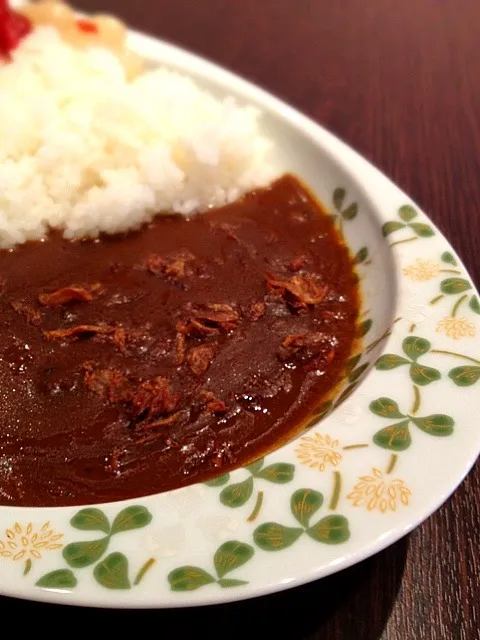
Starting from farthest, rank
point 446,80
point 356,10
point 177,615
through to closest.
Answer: point 356,10 < point 446,80 < point 177,615

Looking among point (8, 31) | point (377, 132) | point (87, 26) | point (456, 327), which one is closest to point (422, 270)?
point (456, 327)

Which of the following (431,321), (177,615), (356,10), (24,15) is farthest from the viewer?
(356,10)

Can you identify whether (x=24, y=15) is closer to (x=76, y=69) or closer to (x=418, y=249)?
(x=76, y=69)

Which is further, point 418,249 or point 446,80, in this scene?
point 446,80

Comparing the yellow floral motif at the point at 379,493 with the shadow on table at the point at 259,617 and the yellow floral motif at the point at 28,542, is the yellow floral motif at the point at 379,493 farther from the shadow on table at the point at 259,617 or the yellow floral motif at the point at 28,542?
the yellow floral motif at the point at 28,542

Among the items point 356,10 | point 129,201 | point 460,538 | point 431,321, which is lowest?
point 460,538

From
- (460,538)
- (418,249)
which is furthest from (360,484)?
(418,249)

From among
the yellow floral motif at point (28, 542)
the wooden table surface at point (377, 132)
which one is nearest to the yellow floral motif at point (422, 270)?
the wooden table surface at point (377, 132)

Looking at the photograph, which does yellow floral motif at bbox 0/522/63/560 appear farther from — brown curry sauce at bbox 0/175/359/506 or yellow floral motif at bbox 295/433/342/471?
yellow floral motif at bbox 295/433/342/471
